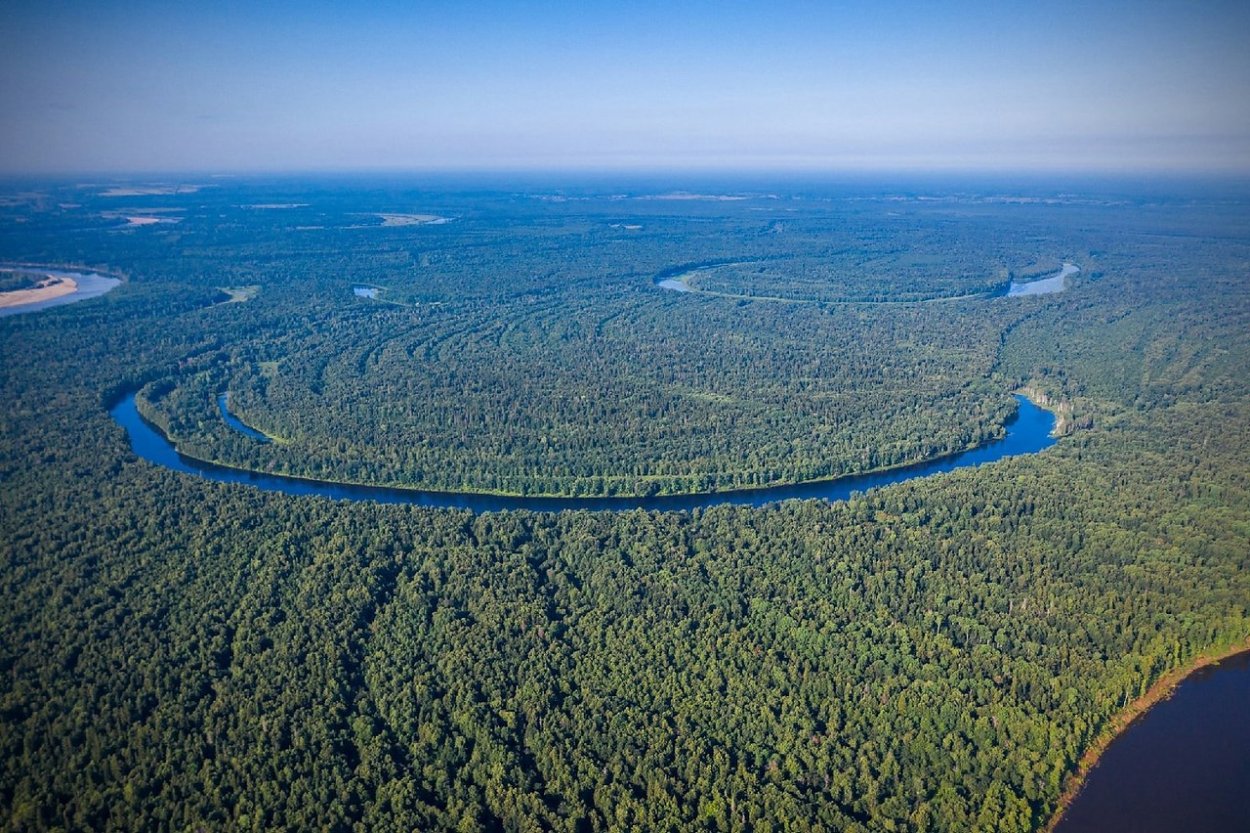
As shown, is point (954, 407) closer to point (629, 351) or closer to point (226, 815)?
point (629, 351)

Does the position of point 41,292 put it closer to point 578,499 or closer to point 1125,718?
point 578,499

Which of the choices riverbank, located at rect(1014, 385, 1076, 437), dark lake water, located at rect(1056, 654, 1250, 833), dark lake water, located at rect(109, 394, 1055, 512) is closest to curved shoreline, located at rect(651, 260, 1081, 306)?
riverbank, located at rect(1014, 385, 1076, 437)

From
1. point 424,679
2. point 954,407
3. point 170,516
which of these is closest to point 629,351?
point 954,407

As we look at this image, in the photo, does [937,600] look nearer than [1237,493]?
Yes

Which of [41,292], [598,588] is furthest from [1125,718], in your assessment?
[41,292]

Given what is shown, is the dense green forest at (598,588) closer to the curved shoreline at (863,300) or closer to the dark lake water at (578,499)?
the dark lake water at (578,499)

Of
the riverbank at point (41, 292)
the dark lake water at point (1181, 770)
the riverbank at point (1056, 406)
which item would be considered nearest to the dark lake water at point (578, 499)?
the riverbank at point (1056, 406)
